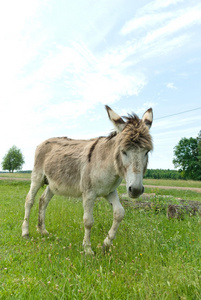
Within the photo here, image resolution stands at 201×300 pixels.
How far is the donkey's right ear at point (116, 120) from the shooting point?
3.92 m

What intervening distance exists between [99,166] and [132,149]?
0.95 m

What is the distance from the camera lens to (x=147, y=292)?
8.16 feet

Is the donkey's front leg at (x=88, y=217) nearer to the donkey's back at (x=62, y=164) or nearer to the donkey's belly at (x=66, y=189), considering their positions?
the donkey's back at (x=62, y=164)

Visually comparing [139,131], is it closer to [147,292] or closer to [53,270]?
[147,292]

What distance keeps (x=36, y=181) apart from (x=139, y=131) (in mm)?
3525

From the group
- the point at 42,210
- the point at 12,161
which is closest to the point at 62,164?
the point at 42,210

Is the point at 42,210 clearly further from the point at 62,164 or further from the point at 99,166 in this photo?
the point at 99,166

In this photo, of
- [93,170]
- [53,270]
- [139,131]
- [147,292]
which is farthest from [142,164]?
[53,270]

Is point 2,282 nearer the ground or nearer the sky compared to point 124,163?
nearer the ground

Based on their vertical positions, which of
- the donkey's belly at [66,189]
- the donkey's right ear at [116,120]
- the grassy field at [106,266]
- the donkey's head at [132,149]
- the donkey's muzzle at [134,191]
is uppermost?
the donkey's right ear at [116,120]

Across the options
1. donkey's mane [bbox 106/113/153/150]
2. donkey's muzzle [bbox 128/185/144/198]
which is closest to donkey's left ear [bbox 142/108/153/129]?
donkey's mane [bbox 106/113/153/150]

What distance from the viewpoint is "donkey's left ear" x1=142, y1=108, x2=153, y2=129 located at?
4113mm

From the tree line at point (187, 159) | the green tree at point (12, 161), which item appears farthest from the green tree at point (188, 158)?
the green tree at point (12, 161)

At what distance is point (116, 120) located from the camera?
12.9ft
